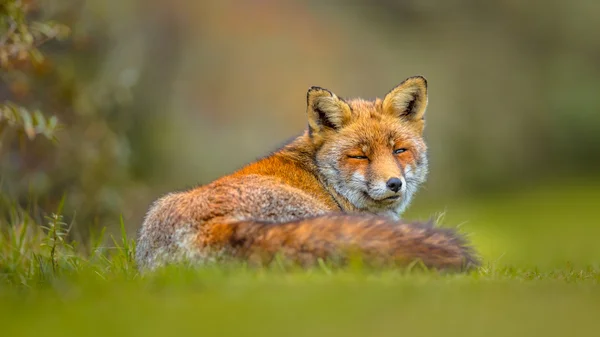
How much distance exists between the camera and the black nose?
7008 millimetres

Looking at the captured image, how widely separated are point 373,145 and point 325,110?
0.63 m

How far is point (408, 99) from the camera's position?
7.88 m

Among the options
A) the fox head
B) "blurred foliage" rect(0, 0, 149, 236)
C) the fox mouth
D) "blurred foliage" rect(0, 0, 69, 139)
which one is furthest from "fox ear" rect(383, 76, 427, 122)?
"blurred foliage" rect(0, 0, 149, 236)

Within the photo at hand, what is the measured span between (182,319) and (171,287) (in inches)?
38.4

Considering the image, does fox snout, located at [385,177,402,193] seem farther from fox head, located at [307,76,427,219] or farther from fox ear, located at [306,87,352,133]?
fox ear, located at [306,87,352,133]

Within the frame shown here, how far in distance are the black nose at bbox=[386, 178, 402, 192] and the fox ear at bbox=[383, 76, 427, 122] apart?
3.19ft

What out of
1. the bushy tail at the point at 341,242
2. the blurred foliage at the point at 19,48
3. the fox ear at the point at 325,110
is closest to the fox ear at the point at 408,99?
the fox ear at the point at 325,110

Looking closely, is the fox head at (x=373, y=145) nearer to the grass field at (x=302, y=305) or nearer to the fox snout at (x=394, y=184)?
the fox snout at (x=394, y=184)

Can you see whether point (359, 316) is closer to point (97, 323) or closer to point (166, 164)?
point (97, 323)

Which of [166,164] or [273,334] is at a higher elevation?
[273,334]

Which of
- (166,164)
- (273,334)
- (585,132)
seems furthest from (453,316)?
(585,132)

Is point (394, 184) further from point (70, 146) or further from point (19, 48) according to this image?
point (70, 146)

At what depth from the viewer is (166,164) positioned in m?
17.3

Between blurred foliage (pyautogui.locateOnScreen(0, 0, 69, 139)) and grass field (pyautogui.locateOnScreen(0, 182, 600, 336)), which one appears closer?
grass field (pyautogui.locateOnScreen(0, 182, 600, 336))
